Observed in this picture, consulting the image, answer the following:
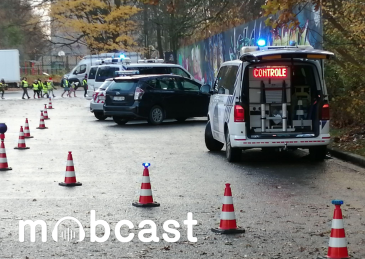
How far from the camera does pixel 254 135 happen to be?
1447 cm

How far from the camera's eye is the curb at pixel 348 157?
14.4m

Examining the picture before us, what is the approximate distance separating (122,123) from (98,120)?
2441 mm

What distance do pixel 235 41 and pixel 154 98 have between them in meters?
8.89

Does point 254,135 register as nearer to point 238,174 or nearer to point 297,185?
point 238,174

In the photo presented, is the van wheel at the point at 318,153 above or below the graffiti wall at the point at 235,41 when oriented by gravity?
below

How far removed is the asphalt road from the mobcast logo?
6 cm

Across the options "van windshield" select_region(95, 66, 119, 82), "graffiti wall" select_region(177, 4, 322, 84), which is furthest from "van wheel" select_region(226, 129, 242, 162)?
"van windshield" select_region(95, 66, 119, 82)

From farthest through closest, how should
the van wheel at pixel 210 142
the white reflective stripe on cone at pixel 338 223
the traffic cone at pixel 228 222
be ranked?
the van wheel at pixel 210 142 < the traffic cone at pixel 228 222 < the white reflective stripe on cone at pixel 338 223

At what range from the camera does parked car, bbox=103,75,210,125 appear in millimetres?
24938

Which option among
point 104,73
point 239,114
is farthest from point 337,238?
point 104,73

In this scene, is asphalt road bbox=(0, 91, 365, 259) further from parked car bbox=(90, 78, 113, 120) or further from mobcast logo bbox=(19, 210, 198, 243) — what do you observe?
parked car bbox=(90, 78, 113, 120)

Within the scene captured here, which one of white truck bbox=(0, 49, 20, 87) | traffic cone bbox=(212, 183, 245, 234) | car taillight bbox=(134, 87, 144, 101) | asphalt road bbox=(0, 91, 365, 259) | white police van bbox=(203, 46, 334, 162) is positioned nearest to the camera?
asphalt road bbox=(0, 91, 365, 259)

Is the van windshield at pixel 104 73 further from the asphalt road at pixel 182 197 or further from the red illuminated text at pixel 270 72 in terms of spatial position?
the red illuminated text at pixel 270 72

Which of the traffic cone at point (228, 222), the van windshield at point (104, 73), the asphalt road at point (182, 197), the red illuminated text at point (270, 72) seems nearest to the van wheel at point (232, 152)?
the asphalt road at point (182, 197)
